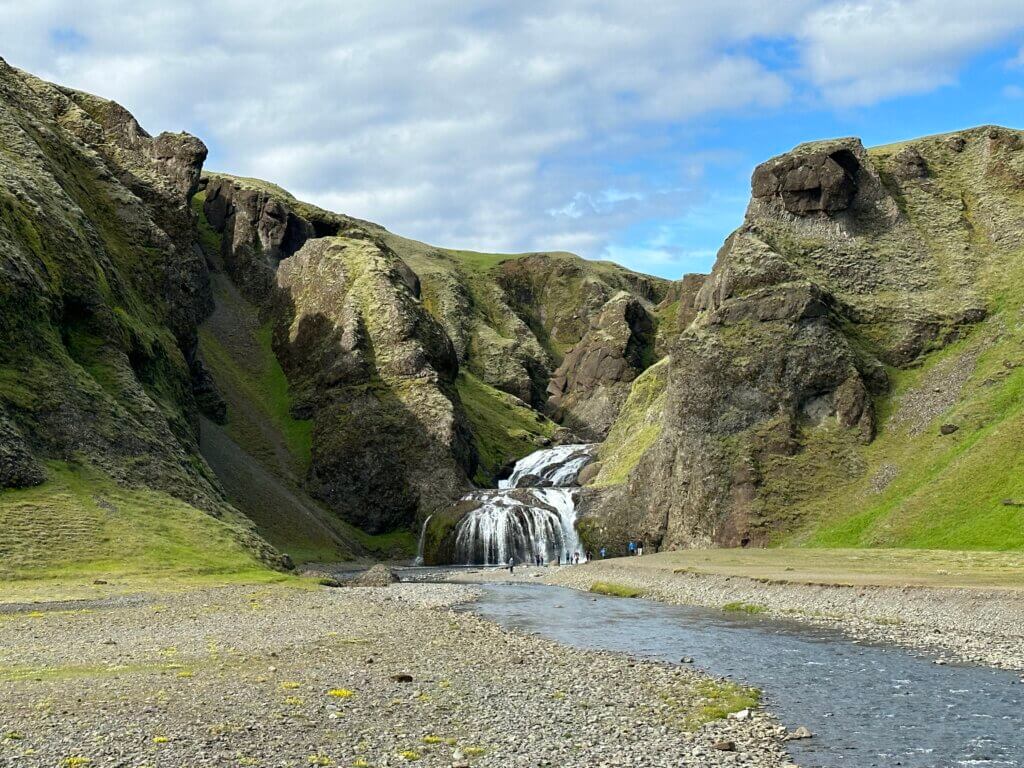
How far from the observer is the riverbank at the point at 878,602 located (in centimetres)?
3619

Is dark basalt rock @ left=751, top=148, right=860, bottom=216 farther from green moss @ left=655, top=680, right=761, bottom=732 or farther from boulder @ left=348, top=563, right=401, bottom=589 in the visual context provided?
green moss @ left=655, top=680, right=761, bottom=732

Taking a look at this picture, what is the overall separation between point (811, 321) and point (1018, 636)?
A: 69.7 meters

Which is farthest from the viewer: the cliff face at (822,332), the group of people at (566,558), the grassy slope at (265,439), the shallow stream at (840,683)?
the group of people at (566,558)

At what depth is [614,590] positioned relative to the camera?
217ft

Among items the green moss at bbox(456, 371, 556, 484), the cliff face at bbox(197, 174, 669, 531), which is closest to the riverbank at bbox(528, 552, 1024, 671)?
the cliff face at bbox(197, 174, 669, 531)

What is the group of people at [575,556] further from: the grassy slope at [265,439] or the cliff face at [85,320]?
the cliff face at [85,320]

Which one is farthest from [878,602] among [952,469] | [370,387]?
[370,387]

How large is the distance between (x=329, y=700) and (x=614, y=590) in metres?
44.4

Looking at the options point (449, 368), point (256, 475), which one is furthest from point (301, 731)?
point (449, 368)

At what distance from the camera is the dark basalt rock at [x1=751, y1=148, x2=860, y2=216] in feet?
380

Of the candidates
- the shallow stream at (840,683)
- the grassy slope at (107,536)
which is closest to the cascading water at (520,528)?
the grassy slope at (107,536)

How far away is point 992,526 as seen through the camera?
6612 cm

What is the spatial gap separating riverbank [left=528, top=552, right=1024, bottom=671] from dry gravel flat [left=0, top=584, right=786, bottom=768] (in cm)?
1320

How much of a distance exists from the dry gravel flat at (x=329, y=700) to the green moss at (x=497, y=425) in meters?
107
